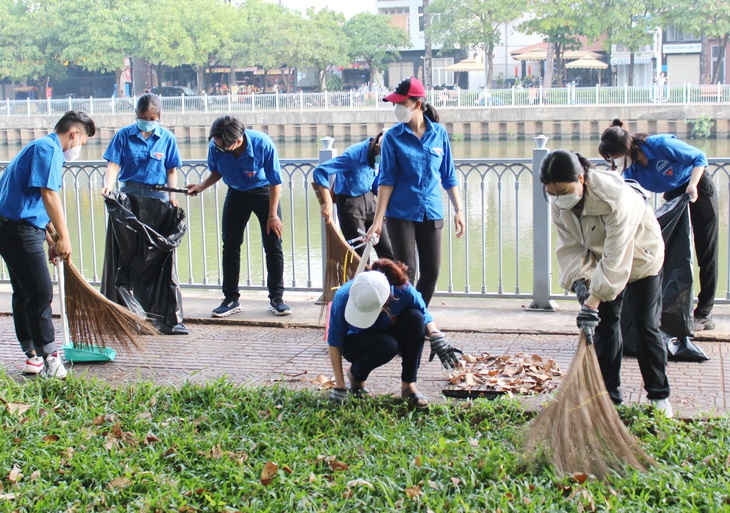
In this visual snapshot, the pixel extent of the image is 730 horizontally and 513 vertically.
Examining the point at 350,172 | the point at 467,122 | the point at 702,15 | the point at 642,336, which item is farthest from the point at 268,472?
the point at 702,15

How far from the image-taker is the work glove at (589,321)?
4.05m

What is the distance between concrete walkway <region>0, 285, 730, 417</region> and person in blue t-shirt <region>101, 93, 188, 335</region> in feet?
1.34

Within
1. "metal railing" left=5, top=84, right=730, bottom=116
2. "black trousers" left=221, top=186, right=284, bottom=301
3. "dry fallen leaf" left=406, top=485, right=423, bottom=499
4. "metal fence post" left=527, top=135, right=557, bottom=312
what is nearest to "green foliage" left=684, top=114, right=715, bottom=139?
"metal railing" left=5, top=84, right=730, bottom=116

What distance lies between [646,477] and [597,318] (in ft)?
2.41

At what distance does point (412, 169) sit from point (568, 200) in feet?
5.56

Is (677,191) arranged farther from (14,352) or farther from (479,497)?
(14,352)

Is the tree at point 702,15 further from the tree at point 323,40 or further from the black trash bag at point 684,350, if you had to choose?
the black trash bag at point 684,350

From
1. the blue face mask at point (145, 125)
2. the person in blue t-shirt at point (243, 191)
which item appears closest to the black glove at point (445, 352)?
the person in blue t-shirt at point (243, 191)

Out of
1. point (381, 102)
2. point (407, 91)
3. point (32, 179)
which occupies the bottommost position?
point (32, 179)

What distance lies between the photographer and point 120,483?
3924 mm

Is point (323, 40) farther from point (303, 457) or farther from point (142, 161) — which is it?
point (303, 457)

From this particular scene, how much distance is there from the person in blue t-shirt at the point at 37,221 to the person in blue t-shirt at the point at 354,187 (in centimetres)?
157

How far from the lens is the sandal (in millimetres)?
4723

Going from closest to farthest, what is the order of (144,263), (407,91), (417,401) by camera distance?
1. (417,401)
2. (407,91)
3. (144,263)
